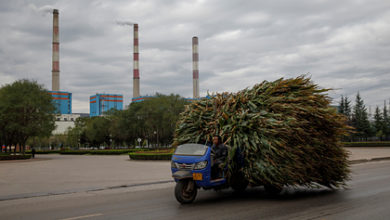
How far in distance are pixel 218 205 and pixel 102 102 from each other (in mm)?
134292

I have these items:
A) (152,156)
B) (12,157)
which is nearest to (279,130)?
(152,156)

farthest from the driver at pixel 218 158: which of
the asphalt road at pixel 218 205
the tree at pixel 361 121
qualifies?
the tree at pixel 361 121

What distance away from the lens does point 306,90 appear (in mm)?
9742

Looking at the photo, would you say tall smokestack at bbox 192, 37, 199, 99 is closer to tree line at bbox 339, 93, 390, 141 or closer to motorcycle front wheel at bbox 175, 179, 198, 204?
tree line at bbox 339, 93, 390, 141

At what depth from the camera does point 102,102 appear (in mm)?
136875

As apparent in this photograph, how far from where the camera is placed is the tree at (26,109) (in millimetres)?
40062

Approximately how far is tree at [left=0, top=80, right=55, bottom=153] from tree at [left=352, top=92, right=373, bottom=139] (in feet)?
175

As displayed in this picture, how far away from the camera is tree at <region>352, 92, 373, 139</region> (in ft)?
212

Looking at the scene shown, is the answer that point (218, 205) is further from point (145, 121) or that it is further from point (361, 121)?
point (361, 121)

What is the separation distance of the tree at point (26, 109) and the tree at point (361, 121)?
53.4 m

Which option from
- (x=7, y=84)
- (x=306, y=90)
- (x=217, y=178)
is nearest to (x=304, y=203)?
(x=217, y=178)

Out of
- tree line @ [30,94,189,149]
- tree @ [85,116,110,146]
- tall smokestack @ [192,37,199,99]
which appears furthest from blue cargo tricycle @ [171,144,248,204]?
tall smokestack @ [192,37,199,99]

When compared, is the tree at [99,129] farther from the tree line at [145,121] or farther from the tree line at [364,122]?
the tree line at [364,122]

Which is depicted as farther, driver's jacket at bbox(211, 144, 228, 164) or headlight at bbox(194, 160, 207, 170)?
driver's jacket at bbox(211, 144, 228, 164)
